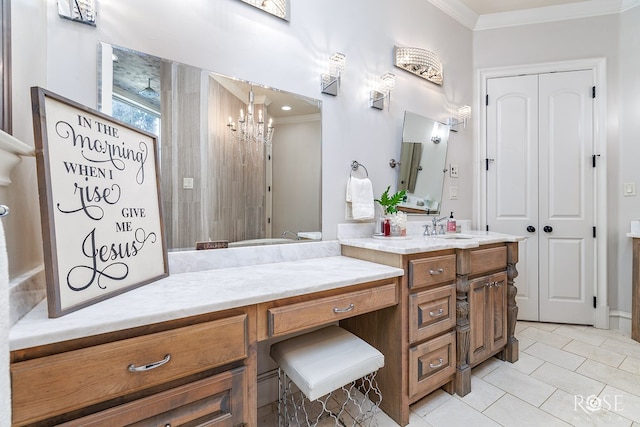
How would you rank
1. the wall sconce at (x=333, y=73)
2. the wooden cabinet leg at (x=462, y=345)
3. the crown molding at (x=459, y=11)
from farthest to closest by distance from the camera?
the crown molding at (x=459, y=11) → the wall sconce at (x=333, y=73) → the wooden cabinet leg at (x=462, y=345)

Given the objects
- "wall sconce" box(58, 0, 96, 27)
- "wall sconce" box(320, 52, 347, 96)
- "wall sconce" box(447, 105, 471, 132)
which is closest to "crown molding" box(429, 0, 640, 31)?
"wall sconce" box(447, 105, 471, 132)

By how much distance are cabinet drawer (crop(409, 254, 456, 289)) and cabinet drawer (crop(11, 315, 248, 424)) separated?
0.89m

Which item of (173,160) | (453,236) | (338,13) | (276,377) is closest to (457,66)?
(338,13)

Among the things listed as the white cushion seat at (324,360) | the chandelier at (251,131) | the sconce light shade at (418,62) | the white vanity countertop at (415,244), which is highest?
the sconce light shade at (418,62)

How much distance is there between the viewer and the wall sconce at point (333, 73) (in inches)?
69.5

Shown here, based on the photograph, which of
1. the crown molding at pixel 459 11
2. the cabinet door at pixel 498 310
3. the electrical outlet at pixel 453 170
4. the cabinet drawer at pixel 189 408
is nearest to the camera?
the cabinet drawer at pixel 189 408

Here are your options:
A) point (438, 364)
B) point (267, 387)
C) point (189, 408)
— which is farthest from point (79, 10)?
point (438, 364)

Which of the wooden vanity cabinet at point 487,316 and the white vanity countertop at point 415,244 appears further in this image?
the wooden vanity cabinet at point 487,316

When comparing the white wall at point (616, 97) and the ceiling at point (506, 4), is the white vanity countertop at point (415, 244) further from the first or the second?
the ceiling at point (506, 4)

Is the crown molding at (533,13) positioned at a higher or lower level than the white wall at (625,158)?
higher

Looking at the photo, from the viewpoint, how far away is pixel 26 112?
920 mm

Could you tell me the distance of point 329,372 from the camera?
42.4 inches

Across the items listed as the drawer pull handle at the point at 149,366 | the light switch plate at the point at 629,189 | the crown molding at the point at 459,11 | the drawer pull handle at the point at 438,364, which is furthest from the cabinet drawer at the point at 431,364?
the crown molding at the point at 459,11

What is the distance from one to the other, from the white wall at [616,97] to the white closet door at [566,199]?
0.18m
